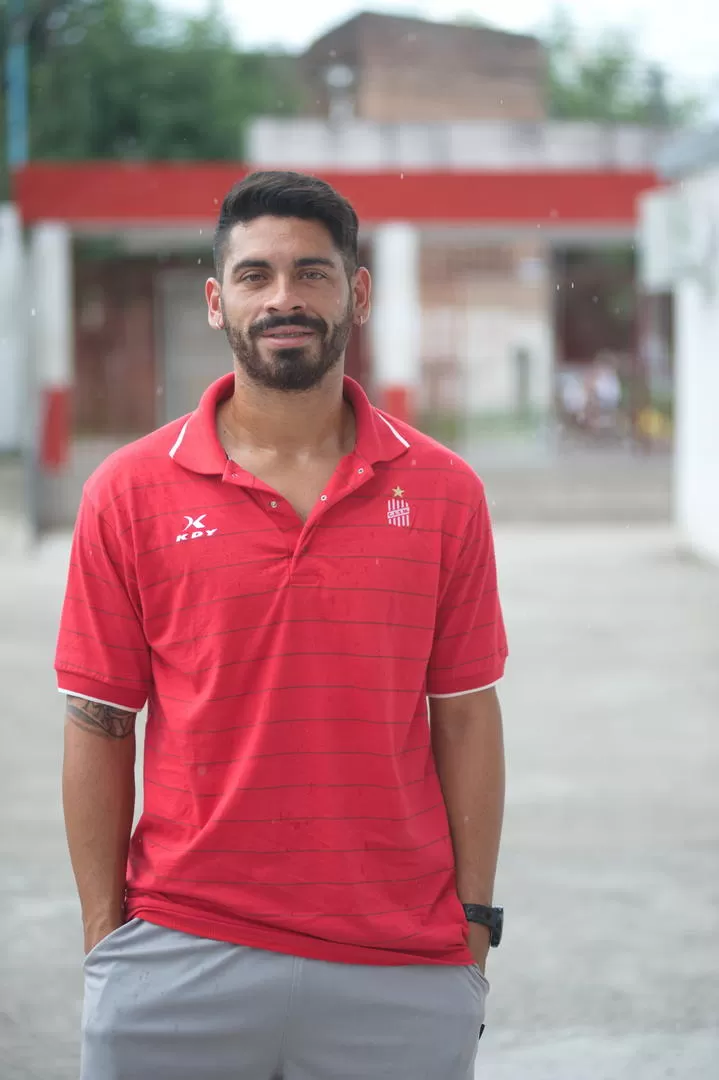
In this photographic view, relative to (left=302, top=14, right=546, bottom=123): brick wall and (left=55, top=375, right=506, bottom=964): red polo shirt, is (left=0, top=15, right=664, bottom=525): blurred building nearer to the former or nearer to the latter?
(left=302, top=14, right=546, bottom=123): brick wall

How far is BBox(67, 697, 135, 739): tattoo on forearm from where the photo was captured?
77.2 inches

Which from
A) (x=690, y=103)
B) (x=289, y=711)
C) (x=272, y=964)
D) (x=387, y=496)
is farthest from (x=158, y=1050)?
(x=690, y=103)

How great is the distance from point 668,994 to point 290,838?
2171mm

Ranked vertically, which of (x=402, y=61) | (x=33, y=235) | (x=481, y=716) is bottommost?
(x=481, y=716)

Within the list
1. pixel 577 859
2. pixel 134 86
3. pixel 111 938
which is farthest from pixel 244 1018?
pixel 134 86

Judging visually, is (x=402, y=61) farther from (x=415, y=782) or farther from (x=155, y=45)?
(x=415, y=782)

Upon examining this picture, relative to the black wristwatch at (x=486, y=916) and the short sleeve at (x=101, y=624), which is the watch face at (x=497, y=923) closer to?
the black wristwatch at (x=486, y=916)

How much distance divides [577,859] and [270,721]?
10.1ft

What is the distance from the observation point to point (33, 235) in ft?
53.5

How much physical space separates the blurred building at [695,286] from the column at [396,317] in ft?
14.1

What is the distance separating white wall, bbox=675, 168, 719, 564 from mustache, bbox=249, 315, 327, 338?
9.92 meters

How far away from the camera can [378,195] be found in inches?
637

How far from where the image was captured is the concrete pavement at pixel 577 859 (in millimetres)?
3508

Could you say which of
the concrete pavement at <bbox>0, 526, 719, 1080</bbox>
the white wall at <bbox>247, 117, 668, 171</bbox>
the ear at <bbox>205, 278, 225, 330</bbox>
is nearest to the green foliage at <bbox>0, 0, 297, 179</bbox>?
the white wall at <bbox>247, 117, 668, 171</bbox>
